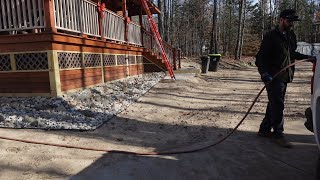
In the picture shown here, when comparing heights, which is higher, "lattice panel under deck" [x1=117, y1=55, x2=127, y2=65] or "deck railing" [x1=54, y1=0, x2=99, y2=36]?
"deck railing" [x1=54, y1=0, x2=99, y2=36]

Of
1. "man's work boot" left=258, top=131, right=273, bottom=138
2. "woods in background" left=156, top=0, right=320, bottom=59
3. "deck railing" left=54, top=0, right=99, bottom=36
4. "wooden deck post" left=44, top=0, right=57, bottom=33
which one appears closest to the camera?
"man's work boot" left=258, top=131, right=273, bottom=138

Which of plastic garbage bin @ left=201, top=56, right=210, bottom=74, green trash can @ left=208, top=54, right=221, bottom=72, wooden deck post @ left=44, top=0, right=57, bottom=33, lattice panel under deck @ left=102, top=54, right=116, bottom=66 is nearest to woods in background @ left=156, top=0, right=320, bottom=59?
green trash can @ left=208, top=54, right=221, bottom=72

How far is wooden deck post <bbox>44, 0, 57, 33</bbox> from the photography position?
720cm

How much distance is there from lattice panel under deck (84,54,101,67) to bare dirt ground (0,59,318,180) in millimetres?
2348

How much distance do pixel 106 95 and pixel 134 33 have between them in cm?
646

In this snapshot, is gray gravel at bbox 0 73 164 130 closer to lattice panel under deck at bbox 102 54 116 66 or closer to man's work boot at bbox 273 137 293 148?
lattice panel under deck at bbox 102 54 116 66

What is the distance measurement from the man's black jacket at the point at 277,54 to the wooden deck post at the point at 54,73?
179 inches

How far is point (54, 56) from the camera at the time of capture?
294 inches

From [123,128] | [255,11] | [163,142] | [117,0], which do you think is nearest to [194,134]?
[163,142]

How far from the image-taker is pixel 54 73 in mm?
7434

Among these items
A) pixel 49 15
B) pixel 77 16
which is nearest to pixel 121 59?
pixel 77 16

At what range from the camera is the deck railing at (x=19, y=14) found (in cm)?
744

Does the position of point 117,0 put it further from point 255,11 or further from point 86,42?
point 255,11

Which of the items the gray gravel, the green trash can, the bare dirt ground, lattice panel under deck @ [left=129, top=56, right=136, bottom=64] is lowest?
the bare dirt ground
